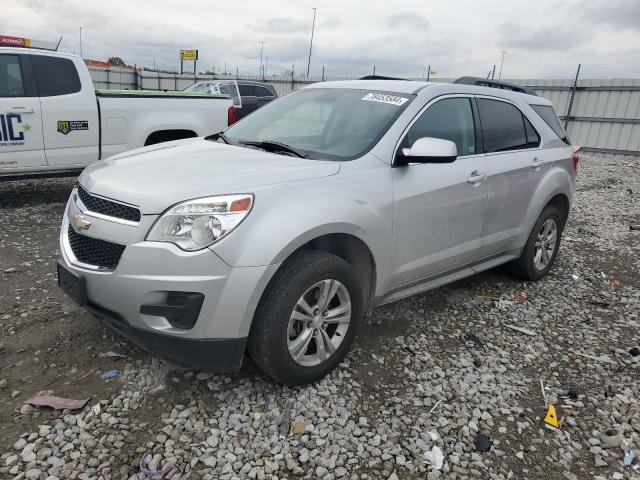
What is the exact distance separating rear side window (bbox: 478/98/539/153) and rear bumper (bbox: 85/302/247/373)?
2.59 metres

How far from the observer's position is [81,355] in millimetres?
3008

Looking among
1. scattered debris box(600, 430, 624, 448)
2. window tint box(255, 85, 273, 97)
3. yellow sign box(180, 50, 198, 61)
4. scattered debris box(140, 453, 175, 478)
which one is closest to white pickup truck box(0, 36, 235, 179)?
scattered debris box(140, 453, 175, 478)

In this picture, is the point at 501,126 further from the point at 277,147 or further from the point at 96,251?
the point at 96,251

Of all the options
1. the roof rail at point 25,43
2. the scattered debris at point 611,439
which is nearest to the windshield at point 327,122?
the scattered debris at point 611,439

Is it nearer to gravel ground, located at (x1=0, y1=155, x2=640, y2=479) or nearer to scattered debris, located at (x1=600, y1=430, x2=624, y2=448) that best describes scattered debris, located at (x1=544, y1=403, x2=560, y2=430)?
gravel ground, located at (x1=0, y1=155, x2=640, y2=479)

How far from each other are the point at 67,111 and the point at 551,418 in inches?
241

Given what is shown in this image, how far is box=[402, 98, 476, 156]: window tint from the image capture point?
3337 mm

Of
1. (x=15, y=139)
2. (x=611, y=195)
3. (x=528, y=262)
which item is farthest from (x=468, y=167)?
(x=611, y=195)

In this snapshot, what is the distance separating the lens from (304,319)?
2.69m

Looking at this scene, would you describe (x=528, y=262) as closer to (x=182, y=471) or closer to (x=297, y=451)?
(x=297, y=451)

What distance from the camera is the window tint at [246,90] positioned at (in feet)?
50.6

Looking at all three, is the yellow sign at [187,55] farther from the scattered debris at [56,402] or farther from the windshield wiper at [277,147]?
the scattered debris at [56,402]

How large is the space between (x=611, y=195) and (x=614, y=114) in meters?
7.61

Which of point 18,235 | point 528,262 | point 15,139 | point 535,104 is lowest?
point 18,235
